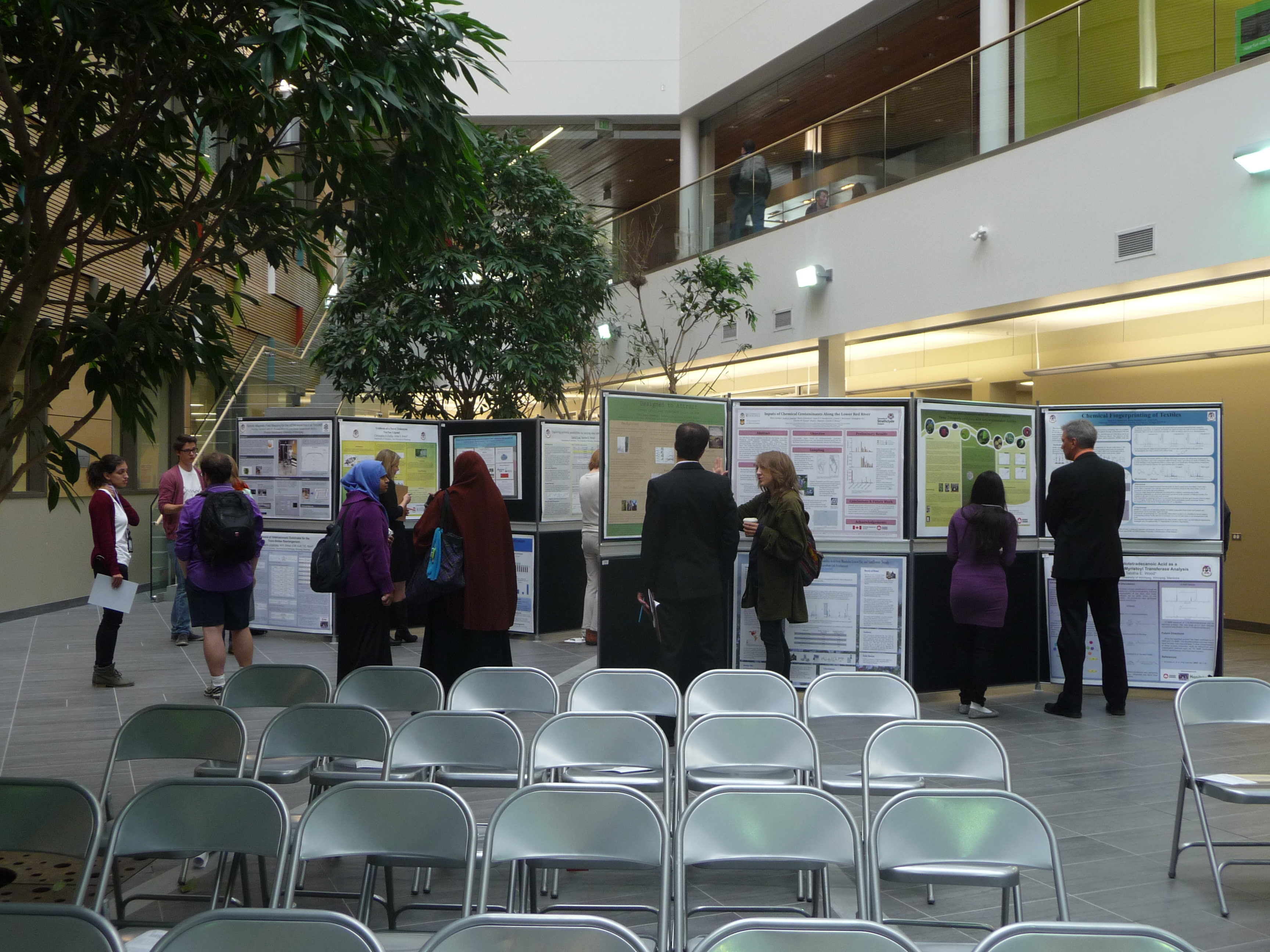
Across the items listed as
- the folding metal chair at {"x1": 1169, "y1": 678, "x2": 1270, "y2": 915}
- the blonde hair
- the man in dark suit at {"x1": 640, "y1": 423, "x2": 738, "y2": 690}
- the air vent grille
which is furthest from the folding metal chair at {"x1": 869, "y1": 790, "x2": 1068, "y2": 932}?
the air vent grille

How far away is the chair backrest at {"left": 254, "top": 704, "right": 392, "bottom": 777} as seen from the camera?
388cm

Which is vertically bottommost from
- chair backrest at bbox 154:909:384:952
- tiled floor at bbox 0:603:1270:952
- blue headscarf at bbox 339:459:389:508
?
tiled floor at bbox 0:603:1270:952

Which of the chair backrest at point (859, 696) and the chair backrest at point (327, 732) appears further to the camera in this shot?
the chair backrest at point (859, 696)

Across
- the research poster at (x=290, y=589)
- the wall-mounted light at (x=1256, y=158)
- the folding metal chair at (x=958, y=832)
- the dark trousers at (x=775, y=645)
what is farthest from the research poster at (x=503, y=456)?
the folding metal chair at (x=958, y=832)

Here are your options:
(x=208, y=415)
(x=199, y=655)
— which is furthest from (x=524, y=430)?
(x=208, y=415)

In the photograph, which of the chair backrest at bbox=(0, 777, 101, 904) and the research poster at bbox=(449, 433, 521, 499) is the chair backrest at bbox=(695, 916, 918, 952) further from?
the research poster at bbox=(449, 433, 521, 499)

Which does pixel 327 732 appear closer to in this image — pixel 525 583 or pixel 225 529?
pixel 225 529

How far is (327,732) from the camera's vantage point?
391cm

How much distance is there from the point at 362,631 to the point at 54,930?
3.95 meters

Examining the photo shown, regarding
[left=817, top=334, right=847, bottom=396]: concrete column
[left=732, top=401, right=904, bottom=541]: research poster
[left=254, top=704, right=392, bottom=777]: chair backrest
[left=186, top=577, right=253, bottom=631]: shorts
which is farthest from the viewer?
[left=817, top=334, right=847, bottom=396]: concrete column

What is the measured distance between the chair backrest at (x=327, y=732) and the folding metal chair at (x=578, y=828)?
1149 millimetres

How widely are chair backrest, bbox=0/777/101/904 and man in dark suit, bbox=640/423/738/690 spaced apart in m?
3.29

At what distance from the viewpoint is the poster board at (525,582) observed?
9891mm

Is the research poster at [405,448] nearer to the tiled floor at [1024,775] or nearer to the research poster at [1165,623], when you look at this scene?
the tiled floor at [1024,775]
